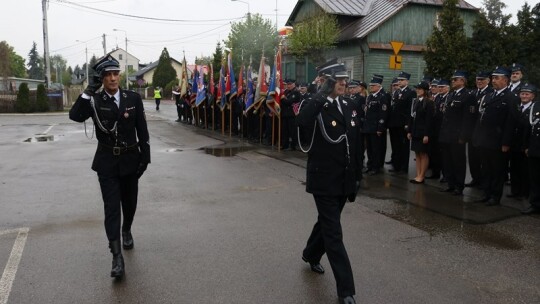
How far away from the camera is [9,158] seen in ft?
40.3

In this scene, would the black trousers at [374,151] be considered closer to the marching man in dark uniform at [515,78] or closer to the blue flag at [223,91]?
the marching man in dark uniform at [515,78]

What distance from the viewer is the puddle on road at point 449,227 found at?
5676 mm

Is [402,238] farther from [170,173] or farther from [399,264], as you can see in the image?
[170,173]

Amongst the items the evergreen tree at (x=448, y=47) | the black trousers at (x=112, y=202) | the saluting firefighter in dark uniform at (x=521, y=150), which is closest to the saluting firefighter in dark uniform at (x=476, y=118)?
the saluting firefighter in dark uniform at (x=521, y=150)

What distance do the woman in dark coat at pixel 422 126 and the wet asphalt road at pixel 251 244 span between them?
1.40 ft

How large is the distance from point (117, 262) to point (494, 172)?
18.5 feet

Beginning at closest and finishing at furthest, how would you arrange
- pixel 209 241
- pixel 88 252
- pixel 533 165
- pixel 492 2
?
pixel 88 252
pixel 209 241
pixel 533 165
pixel 492 2

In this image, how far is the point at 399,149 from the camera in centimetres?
1037

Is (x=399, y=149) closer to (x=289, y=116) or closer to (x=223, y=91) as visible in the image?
(x=289, y=116)

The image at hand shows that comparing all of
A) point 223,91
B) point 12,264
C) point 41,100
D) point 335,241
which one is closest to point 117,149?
point 12,264

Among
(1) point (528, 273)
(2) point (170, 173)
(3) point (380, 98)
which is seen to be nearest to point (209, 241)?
(1) point (528, 273)

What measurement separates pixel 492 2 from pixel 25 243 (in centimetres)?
4758

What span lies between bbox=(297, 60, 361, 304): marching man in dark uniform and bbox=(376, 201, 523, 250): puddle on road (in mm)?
2269

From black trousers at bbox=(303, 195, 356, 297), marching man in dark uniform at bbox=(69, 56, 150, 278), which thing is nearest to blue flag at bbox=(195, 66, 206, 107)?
marching man in dark uniform at bbox=(69, 56, 150, 278)
